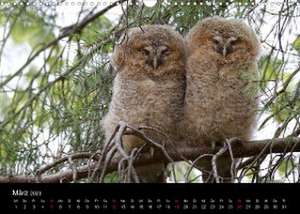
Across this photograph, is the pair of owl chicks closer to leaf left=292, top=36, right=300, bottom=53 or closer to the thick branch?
the thick branch

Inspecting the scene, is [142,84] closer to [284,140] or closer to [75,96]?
[75,96]

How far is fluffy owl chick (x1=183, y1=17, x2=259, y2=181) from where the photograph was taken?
1.81 meters

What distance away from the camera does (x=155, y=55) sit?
1932 mm

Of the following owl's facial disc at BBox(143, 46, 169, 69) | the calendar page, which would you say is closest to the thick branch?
the calendar page

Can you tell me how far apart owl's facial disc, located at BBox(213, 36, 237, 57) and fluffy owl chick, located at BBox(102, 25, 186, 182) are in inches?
4.0

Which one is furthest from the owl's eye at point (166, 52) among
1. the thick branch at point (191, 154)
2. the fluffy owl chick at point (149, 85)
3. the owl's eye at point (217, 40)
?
the thick branch at point (191, 154)

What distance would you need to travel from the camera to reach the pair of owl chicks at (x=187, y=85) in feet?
5.94

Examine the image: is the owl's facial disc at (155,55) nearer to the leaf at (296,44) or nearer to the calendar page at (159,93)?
the calendar page at (159,93)

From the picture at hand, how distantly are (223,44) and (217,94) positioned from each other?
17 cm

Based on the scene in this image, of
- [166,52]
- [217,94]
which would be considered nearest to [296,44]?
[217,94]
